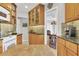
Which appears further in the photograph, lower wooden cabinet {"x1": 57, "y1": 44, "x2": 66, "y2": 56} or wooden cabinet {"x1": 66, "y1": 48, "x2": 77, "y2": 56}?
lower wooden cabinet {"x1": 57, "y1": 44, "x2": 66, "y2": 56}

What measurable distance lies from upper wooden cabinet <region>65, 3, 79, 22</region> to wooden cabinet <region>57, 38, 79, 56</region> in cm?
38

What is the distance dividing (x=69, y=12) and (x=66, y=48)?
59cm

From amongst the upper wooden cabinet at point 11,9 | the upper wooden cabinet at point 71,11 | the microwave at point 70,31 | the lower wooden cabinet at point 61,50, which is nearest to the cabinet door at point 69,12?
the upper wooden cabinet at point 71,11

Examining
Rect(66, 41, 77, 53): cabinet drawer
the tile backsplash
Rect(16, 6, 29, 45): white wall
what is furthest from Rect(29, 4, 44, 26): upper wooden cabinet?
Rect(66, 41, 77, 53): cabinet drawer

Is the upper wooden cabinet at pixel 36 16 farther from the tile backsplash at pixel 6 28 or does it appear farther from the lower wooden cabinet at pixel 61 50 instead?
the lower wooden cabinet at pixel 61 50

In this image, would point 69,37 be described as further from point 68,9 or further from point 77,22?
point 68,9

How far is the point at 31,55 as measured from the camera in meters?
2.47

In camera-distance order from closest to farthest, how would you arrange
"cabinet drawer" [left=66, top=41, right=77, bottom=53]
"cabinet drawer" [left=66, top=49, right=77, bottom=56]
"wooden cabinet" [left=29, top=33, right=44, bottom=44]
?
"cabinet drawer" [left=66, top=41, right=77, bottom=53], "cabinet drawer" [left=66, top=49, right=77, bottom=56], "wooden cabinet" [left=29, top=33, right=44, bottom=44]

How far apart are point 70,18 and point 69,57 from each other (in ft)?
2.09

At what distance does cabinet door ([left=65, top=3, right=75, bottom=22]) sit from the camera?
7.92 feet

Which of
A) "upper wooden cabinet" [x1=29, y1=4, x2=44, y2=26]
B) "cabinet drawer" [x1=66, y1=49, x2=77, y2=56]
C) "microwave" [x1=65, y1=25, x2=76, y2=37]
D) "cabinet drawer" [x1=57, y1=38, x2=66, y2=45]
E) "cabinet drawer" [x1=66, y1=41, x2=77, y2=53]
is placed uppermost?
"upper wooden cabinet" [x1=29, y1=4, x2=44, y2=26]

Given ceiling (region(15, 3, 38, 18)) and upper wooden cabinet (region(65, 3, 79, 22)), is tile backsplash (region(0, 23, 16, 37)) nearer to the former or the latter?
ceiling (region(15, 3, 38, 18))

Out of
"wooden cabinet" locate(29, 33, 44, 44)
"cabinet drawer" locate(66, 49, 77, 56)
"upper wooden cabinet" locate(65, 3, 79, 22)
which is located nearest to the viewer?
"cabinet drawer" locate(66, 49, 77, 56)

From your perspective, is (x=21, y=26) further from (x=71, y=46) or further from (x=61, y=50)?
(x=71, y=46)
